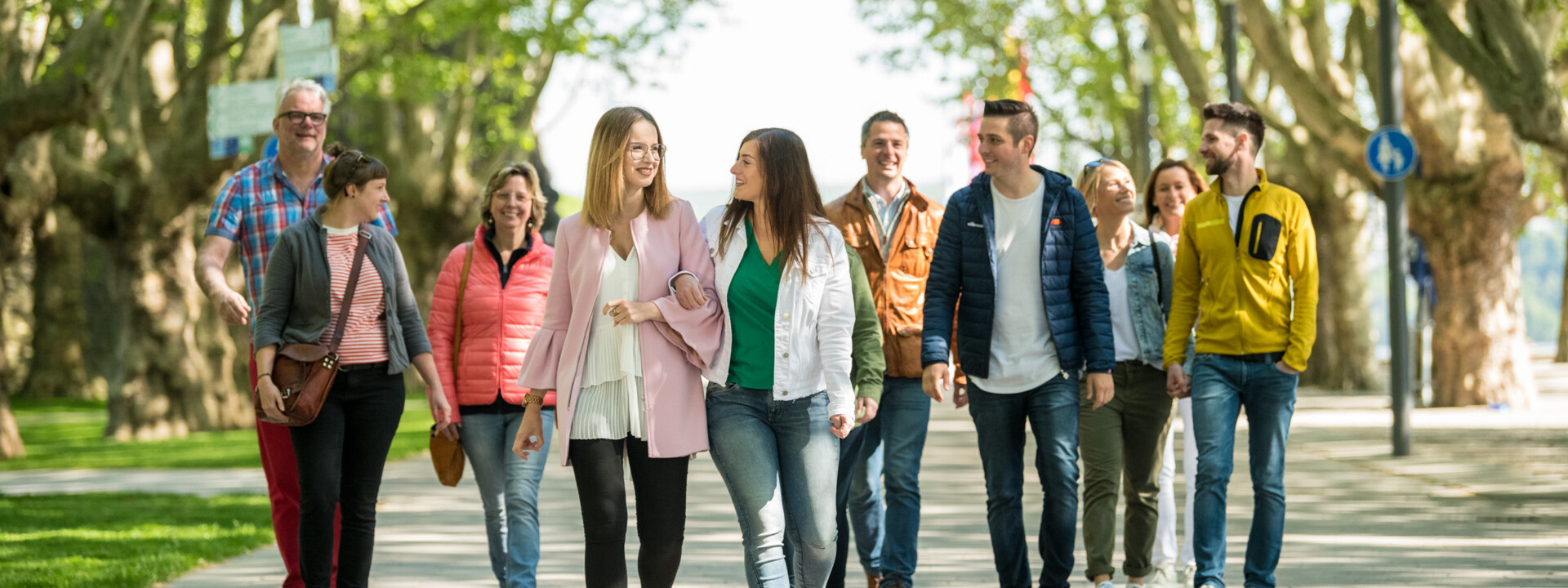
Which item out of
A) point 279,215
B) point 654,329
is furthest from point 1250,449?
point 279,215

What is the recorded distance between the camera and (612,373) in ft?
17.4

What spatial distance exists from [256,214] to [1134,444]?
365 cm

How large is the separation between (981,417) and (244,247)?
2904 mm

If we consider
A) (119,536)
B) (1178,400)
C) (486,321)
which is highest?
(486,321)

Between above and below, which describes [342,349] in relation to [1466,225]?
below

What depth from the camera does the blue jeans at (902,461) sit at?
702 centimetres

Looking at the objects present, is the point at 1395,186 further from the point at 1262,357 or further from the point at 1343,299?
the point at 1343,299

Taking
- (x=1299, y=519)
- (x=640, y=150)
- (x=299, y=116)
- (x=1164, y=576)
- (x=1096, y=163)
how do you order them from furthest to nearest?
(x=1299, y=519) < (x=1096, y=163) < (x=1164, y=576) < (x=299, y=116) < (x=640, y=150)

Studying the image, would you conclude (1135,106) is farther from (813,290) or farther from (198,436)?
(813,290)

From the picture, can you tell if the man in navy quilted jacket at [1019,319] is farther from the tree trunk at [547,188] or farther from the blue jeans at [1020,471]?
the tree trunk at [547,188]

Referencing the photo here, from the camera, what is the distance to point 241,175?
21.9ft

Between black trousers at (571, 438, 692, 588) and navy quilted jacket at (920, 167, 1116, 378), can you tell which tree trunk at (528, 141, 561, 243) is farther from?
black trousers at (571, 438, 692, 588)

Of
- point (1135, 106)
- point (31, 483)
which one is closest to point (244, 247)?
point (31, 483)

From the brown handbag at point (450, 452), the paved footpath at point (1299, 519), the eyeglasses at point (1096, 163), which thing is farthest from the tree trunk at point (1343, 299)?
the brown handbag at point (450, 452)
